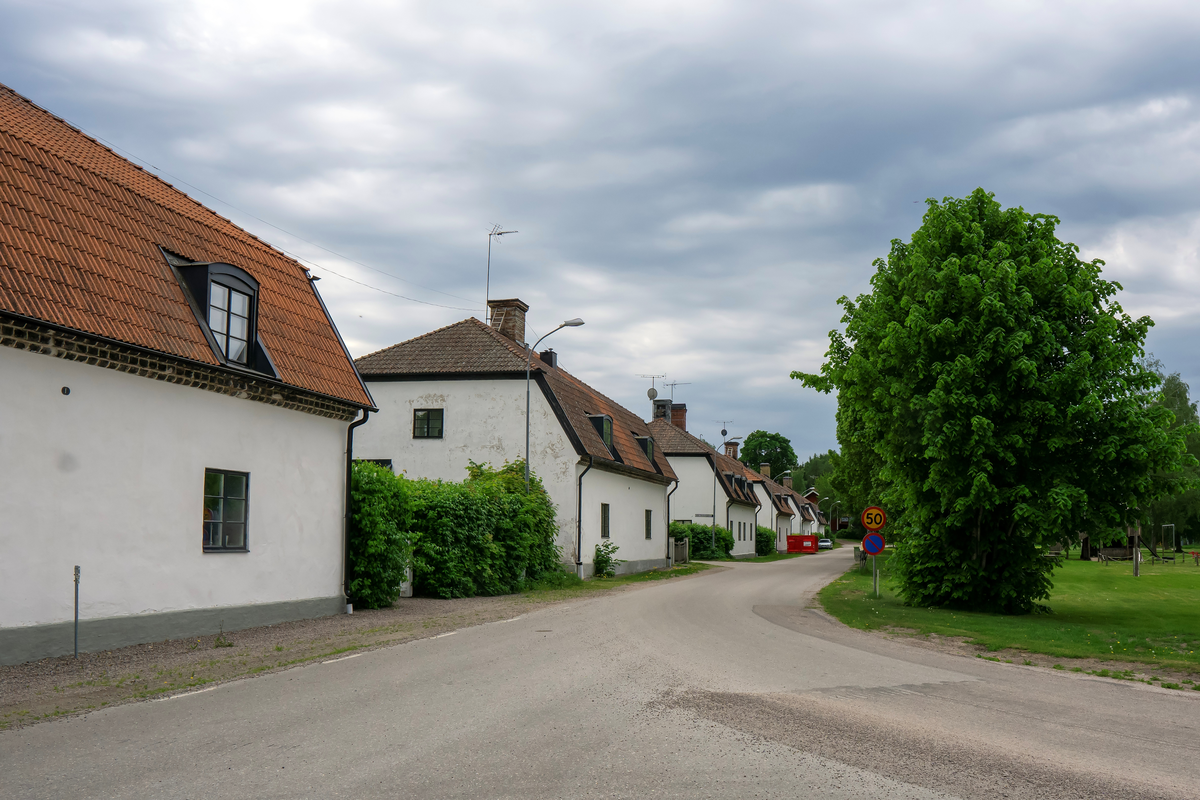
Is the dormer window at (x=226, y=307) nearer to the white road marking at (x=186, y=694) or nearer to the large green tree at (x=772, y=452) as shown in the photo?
the white road marking at (x=186, y=694)

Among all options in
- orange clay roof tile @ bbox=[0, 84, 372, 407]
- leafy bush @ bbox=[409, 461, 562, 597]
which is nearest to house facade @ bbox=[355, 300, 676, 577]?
leafy bush @ bbox=[409, 461, 562, 597]

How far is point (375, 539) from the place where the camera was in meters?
17.2

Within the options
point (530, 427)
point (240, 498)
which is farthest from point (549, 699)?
point (530, 427)

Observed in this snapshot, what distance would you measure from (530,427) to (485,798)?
23.2 metres

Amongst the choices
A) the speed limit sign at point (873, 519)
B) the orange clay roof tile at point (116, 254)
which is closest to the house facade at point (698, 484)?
the speed limit sign at point (873, 519)

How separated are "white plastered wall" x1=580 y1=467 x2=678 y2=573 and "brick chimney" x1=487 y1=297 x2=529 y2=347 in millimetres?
6144

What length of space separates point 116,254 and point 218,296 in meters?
1.80

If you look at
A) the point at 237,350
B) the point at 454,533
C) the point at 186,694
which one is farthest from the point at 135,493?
the point at 454,533

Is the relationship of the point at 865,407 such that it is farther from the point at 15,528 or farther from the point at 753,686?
the point at 15,528

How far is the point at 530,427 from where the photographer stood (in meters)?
28.2

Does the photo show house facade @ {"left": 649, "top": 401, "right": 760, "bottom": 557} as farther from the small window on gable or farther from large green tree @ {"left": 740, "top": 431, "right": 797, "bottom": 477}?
large green tree @ {"left": 740, "top": 431, "right": 797, "bottom": 477}

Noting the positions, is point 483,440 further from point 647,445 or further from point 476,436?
point 647,445

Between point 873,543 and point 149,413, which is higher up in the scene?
point 149,413

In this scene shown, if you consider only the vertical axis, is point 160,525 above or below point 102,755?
above
